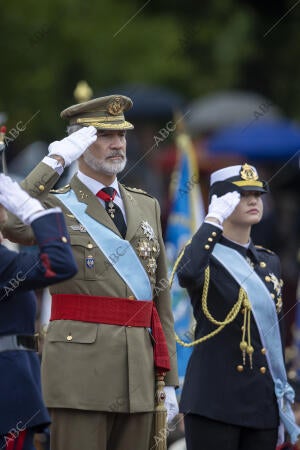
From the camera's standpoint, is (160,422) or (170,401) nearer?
(160,422)

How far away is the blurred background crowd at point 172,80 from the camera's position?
18.8m

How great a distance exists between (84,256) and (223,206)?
1.05 m

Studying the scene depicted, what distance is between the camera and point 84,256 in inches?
307

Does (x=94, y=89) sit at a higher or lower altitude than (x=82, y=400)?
higher

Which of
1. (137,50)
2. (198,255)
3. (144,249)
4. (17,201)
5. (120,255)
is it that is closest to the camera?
(17,201)

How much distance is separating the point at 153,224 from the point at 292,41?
712 inches

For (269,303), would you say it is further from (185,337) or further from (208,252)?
(185,337)

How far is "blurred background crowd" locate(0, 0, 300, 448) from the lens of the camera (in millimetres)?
18766

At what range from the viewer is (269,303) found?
28.2 feet

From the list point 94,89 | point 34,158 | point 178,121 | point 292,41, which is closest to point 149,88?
point 94,89

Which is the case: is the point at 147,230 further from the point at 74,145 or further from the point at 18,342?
the point at 18,342

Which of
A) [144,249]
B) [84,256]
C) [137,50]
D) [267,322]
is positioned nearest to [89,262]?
[84,256]

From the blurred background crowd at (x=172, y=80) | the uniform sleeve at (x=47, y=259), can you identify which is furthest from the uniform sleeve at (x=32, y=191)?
the blurred background crowd at (x=172, y=80)

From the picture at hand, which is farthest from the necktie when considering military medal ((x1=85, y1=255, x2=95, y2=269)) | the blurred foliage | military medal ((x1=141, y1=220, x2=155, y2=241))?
the blurred foliage
